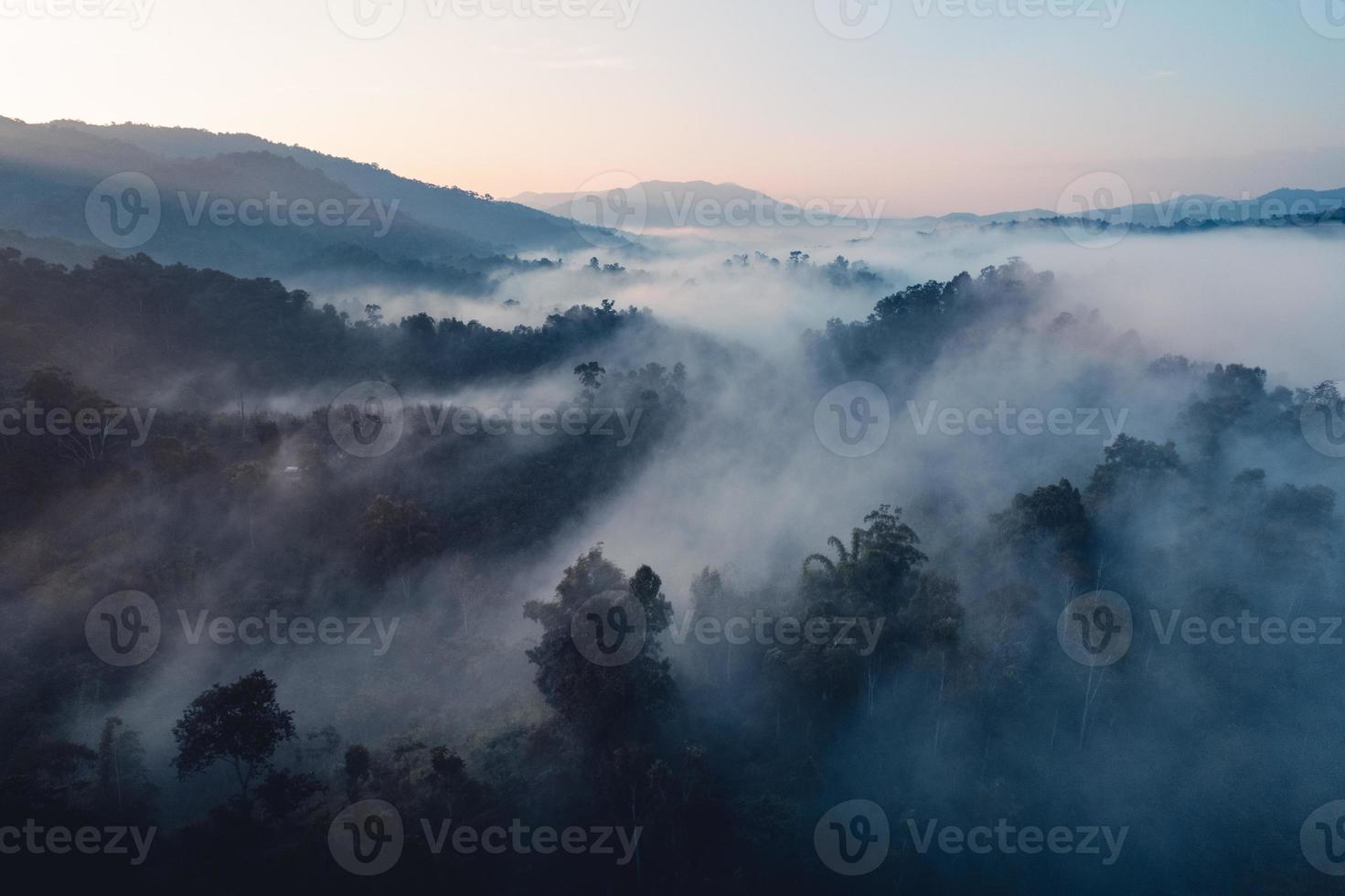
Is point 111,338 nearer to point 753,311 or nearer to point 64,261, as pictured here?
point 64,261

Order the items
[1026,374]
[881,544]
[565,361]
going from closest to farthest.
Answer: [881,544]
[1026,374]
[565,361]

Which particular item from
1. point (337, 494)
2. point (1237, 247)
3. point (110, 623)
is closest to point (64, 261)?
point (337, 494)

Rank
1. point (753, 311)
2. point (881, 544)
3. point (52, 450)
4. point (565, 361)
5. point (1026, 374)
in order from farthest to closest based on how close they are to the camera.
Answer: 1. point (753, 311)
2. point (565, 361)
3. point (1026, 374)
4. point (52, 450)
5. point (881, 544)

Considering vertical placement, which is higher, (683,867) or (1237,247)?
(1237,247)

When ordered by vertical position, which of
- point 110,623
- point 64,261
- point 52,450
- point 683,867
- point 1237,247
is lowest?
point 683,867

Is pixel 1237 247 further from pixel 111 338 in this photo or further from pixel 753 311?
pixel 111 338

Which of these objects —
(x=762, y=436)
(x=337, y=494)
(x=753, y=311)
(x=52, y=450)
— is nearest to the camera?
(x=52, y=450)

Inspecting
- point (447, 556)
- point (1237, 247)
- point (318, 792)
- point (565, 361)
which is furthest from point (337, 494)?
point (1237, 247)

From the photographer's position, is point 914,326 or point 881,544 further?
point 914,326

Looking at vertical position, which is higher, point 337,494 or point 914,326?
point 914,326
